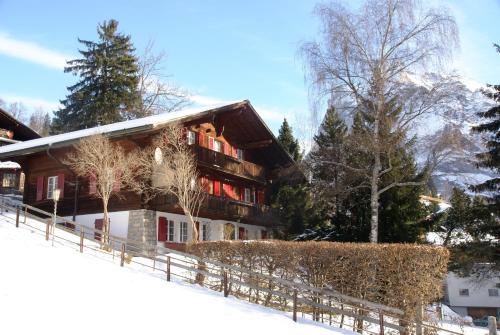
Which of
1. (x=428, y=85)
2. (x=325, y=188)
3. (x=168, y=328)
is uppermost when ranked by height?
(x=428, y=85)

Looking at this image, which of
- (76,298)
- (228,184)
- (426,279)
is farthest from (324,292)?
(228,184)

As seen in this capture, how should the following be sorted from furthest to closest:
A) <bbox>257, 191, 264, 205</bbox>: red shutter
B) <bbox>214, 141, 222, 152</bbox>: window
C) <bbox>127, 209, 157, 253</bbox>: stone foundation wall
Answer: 1. <bbox>257, 191, 264, 205</bbox>: red shutter
2. <bbox>214, 141, 222, 152</bbox>: window
3. <bbox>127, 209, 157, 253</bbox>: stone foundation wall

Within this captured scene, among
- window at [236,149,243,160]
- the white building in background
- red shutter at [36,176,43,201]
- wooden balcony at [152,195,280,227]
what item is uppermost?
window at [236,149,243,160]

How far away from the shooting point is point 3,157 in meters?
28.9

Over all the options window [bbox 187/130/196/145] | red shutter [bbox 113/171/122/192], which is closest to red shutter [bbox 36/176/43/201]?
red shutter [bbox 113/171/122/192]

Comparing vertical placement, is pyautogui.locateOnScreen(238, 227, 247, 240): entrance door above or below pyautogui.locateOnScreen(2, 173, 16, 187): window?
below

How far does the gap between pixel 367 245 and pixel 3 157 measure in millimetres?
23253

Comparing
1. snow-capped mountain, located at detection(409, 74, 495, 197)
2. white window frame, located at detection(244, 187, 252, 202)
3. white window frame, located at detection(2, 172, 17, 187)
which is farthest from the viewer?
white window frame, located at detection(2, 172, 17, 187)

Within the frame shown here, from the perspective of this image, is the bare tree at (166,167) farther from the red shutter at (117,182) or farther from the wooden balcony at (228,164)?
the wooden balcony at (228,164)

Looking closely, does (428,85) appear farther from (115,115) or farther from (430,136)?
(115,115)

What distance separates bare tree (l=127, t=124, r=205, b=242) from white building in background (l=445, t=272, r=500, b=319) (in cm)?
3112

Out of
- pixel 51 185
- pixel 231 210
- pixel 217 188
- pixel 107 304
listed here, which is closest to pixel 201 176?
pixel 217 188

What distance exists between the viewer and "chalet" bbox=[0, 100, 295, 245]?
2495 cm

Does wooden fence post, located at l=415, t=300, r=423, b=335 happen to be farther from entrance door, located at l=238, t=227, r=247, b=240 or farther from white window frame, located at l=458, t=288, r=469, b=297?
white window frame, located at l=458, t=288, r=469, b=297
